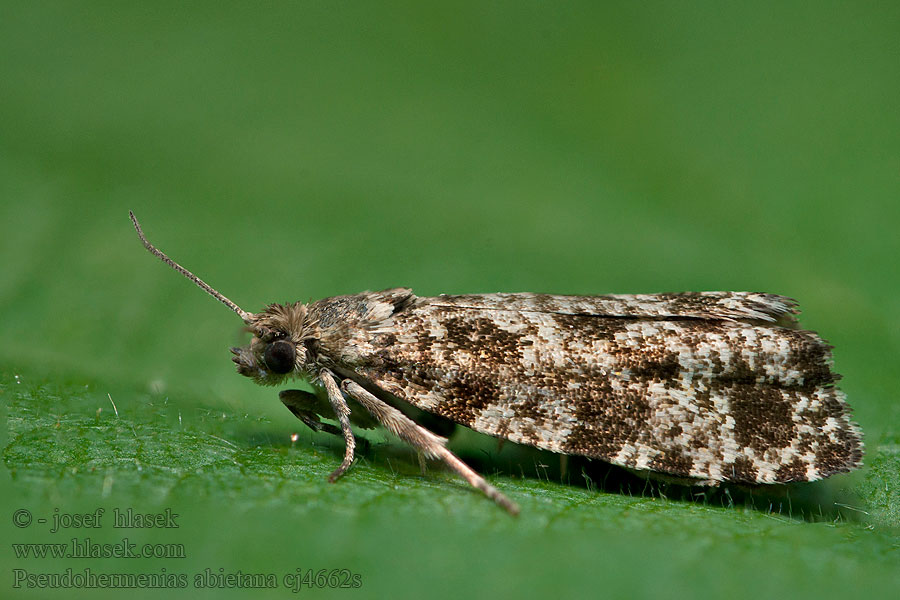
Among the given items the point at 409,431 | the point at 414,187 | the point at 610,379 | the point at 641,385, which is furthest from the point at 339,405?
the point at 414,187

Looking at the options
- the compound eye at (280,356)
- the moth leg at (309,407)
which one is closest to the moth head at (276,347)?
the compound eye at (280,356)

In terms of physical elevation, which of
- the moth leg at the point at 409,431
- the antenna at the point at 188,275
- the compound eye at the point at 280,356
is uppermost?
the antenna at the point at 188,275

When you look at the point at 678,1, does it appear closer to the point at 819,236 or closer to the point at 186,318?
the point at 819,236

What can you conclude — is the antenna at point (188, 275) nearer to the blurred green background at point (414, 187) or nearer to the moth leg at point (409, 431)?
the blurred green background at point (414, 187)

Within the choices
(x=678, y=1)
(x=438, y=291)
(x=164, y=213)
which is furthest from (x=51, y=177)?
(x=678, y=1)

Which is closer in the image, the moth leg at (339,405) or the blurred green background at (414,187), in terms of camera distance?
the moth leg at (339,405)

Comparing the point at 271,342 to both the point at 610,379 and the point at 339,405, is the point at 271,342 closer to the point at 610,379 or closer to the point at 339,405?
the point at 339,405

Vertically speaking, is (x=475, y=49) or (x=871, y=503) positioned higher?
(x=475, y=49)

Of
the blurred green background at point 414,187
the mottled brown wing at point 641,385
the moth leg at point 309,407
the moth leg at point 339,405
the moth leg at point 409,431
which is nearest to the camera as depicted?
the moth leg at point 409,431
